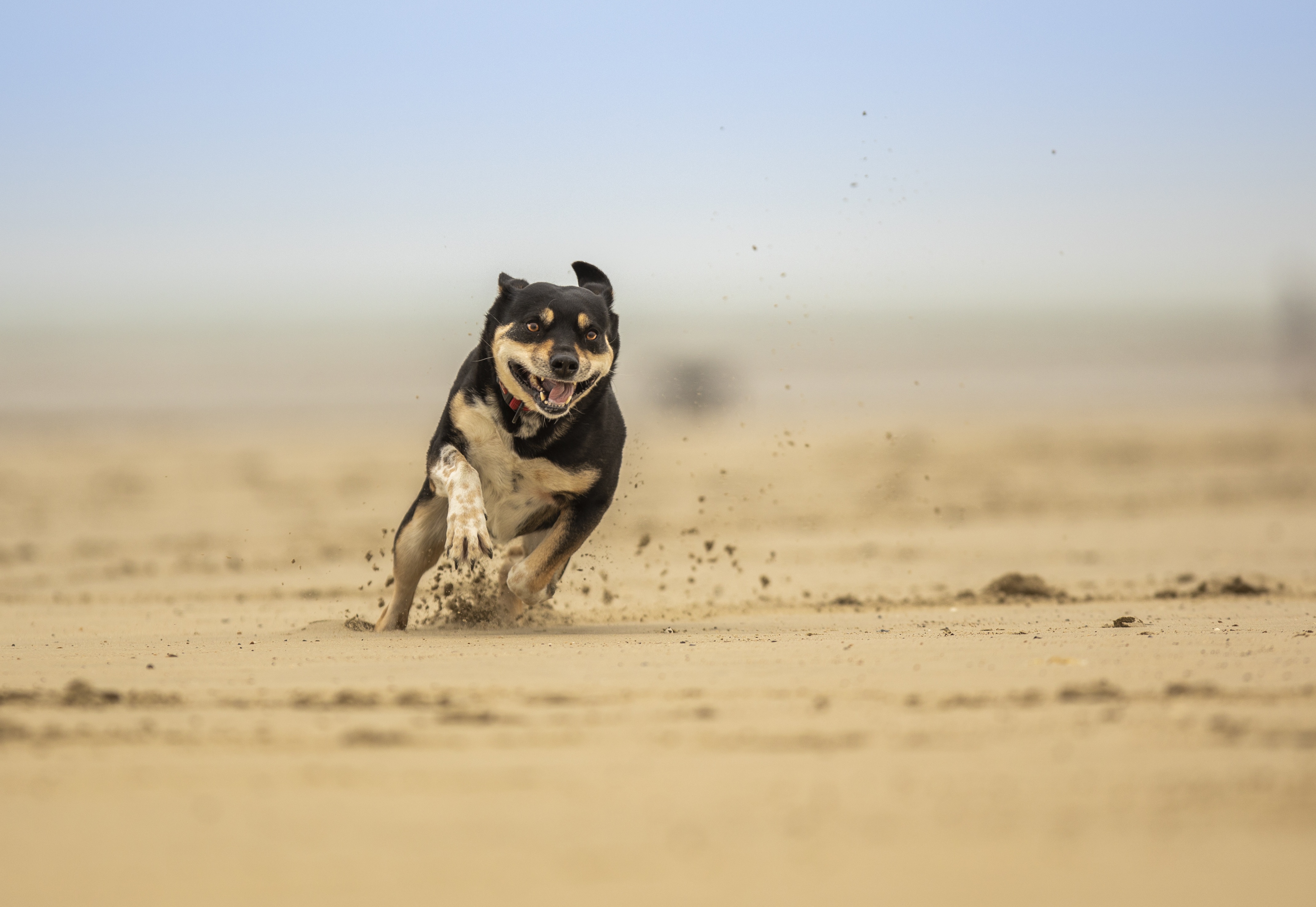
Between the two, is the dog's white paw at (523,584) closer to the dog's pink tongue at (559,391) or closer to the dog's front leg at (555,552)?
the dog's front leg at (555,552)

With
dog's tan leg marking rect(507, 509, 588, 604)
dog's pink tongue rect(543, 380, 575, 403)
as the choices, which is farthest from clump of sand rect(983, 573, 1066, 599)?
dog's pink tongue rect(543, 380, 575, 403)

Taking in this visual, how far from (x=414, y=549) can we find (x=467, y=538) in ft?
3.00

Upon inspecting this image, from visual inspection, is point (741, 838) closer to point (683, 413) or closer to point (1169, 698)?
point (1169, 698)

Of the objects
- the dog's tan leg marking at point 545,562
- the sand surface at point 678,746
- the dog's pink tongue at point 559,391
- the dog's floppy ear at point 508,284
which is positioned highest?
the dog's floppy ear at point 508,284

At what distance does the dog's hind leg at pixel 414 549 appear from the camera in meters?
6.71

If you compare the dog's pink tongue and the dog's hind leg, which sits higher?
the dog's pink tongue

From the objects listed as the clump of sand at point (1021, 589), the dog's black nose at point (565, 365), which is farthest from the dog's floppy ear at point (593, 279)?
the clump of sand at point (1021, 589)

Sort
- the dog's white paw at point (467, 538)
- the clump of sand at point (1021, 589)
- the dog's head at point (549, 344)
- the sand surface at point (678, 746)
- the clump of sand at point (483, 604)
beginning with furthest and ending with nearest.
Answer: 1. the clump of sand at point (1021, 589)
2. the clump of sand at point (483, 604)
3. the dog's head at point (549, 344)
4. the dog's white paw at point (467, 538)
5. the sand surface at point (678, 746)

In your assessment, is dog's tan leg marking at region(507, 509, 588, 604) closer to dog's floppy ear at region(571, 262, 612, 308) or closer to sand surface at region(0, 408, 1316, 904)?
sand surface at region(0, 408, 1316, 904)

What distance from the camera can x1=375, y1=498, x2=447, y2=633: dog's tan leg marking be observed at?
6719mm

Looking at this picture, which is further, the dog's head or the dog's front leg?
the dog's front leg

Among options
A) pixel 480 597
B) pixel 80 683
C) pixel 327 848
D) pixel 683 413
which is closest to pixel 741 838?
pixel 327 848

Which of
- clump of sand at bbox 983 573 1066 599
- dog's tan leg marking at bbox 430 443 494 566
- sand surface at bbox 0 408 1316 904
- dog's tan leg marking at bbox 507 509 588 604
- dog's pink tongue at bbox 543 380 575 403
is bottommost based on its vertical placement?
clump of sand at bbox 983 573 1066 599

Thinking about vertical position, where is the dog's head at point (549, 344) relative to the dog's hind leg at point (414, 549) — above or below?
above
